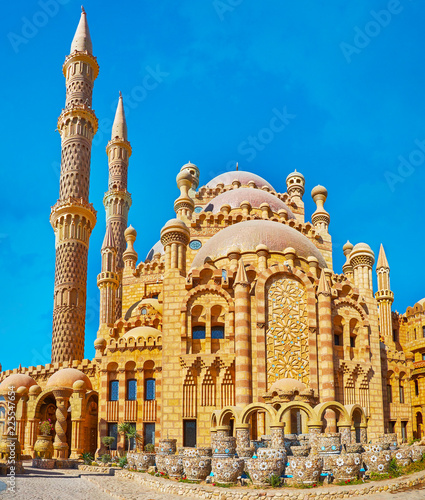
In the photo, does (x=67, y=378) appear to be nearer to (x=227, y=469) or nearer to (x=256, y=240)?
(x=256, y=240)

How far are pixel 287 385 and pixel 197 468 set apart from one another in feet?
30.3

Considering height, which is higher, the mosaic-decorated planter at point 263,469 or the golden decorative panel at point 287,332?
the golden decorative panel at point 287,332

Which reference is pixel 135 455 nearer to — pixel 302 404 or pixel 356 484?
pixel 302 404

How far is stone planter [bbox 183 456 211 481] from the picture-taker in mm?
16641

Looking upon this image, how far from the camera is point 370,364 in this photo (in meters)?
29.3

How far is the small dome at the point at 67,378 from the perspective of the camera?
30.4m

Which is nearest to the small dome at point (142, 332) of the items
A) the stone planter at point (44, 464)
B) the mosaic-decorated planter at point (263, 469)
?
the stone planter at point (44, 464)

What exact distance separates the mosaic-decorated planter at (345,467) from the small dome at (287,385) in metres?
9.43

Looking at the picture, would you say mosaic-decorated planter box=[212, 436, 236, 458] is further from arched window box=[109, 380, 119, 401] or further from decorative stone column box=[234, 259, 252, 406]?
arched window box=[109, 380, 119, 401]

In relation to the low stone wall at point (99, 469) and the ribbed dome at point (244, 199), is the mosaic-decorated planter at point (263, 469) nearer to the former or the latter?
the low stone wall at point (99, 469)

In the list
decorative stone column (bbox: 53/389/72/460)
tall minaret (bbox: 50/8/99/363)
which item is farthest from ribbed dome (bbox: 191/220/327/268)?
tall minaret (bbox: 50/8/99/363)

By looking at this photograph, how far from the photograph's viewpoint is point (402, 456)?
1602cm

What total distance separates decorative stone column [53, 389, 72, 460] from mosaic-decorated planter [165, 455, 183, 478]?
1197 centimetres

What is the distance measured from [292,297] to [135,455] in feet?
35.6
